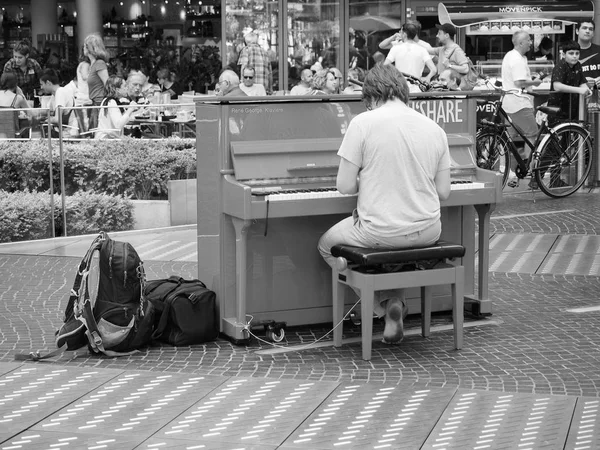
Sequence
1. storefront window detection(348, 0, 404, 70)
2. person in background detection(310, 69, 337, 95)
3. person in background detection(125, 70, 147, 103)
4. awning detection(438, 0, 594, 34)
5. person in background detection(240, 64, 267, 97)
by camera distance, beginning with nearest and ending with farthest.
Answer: person in background detection(310, 69, 337, 95), person in background detection(240, 64, 267, 97), person in background detection(125, 70, 147, 103), awning detection(438, 0, 594, 34), storefront window detection(348, 0, 404, 70)

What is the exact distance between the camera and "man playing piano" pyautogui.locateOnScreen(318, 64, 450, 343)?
584 cm

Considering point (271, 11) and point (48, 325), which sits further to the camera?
point (271, 11)

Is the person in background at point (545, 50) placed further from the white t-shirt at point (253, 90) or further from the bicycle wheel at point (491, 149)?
the bicycle wheel at point (491, 149)

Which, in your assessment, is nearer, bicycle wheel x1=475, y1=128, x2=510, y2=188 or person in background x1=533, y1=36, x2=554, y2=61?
bicycle wheel x1=475, y1=128, x2=510, y2=188

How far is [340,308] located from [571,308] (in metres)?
1.84

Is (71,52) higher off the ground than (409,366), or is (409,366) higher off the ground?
(71,52)

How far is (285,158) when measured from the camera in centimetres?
630

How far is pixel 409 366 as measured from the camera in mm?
5801

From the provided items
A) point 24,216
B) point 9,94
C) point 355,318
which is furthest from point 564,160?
point 9,94

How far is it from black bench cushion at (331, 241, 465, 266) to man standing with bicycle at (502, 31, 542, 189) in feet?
20.3

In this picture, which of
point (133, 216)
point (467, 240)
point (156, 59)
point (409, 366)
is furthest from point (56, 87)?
point (409, 366)

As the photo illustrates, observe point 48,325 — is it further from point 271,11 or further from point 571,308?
point 271,11

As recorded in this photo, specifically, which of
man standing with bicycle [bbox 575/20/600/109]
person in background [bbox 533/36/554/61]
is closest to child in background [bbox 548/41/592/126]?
man standing with bicycle [bbox 575/20/600/109]

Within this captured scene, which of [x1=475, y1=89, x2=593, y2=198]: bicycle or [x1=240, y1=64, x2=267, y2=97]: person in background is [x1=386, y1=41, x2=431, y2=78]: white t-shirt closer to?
[x1=475, y1=89, x2=593, y2=198]: bicycle
